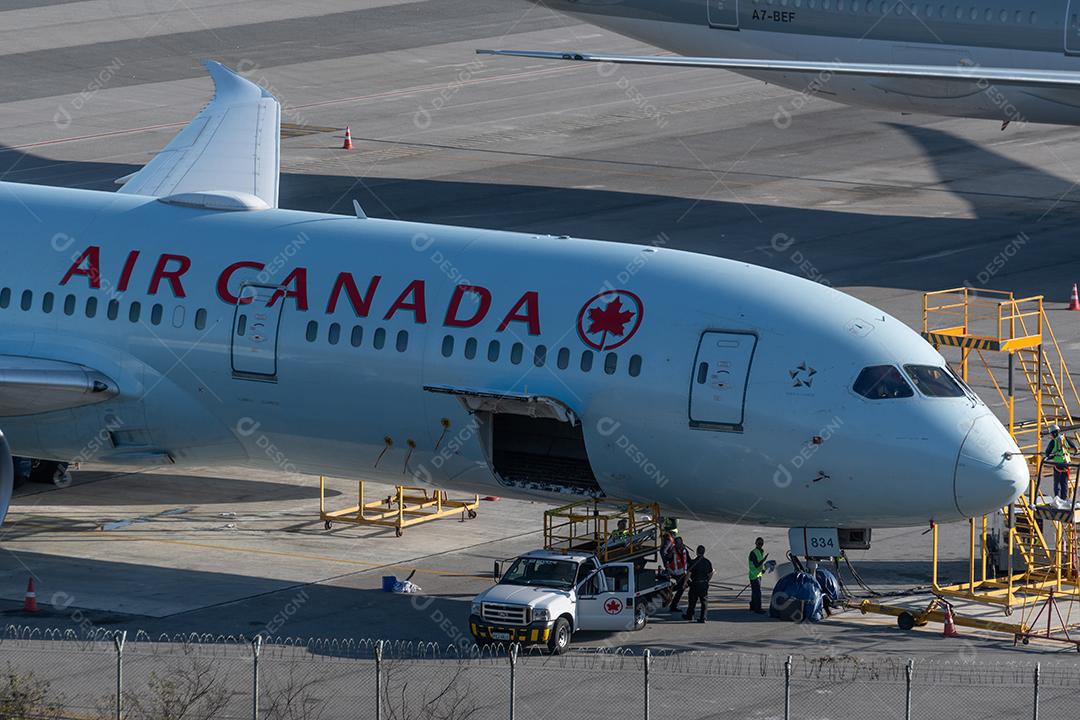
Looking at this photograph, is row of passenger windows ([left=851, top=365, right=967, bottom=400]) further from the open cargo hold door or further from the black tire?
the black tire

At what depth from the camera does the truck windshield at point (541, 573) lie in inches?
1291

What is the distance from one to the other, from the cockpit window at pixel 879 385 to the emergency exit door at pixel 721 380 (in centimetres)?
182

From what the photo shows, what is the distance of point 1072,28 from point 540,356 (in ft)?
111

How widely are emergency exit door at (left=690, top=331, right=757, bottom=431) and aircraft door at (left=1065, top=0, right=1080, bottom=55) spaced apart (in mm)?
32655

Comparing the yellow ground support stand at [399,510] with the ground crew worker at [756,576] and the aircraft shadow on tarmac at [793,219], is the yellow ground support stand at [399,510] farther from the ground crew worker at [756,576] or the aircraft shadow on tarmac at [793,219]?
the aircraft shadow on tarmac at [793,219]

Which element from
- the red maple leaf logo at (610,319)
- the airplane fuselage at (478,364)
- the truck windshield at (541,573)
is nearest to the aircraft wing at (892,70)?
the airplane fuselage at (478,364)

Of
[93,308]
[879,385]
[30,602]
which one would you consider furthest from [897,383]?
[30,602]

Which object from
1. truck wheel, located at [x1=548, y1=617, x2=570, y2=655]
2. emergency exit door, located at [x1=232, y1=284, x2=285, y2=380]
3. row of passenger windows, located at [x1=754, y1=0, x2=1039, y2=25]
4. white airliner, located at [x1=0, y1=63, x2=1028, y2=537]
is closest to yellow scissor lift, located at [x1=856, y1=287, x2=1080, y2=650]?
white airliner, located at [x1=0, y1=63, x2=1028, y2=537]

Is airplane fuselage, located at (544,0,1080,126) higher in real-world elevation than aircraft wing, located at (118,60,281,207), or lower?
higher

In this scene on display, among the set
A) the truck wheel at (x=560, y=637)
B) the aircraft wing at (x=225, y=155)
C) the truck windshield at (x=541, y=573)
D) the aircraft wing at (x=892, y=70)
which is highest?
the aircraft wing at (x=892, y=70)

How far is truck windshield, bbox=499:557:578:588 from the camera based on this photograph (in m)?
32.8

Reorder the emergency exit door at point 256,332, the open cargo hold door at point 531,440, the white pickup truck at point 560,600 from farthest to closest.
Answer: the emergency exit door at point 256,332 < the open cargo hold door at point 531,440 < the white pickup truck at point 560,600

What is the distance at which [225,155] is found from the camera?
48.3 m

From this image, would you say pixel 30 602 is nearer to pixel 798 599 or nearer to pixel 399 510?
pixel 399 510
